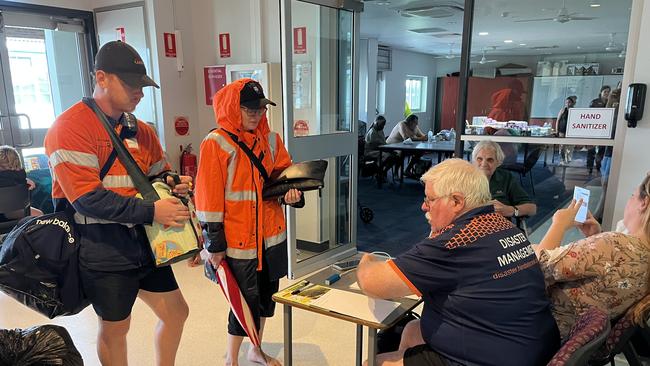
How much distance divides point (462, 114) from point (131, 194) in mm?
2298

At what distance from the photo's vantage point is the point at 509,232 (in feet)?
4.53

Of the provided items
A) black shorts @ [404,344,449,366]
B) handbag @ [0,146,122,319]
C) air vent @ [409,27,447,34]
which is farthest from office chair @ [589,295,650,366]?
air vent @ [409,27,447,34]

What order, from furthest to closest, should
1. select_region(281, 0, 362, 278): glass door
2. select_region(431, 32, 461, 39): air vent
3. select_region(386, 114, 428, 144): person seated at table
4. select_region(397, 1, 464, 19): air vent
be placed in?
1. select_region(431, 32, 461, 39): air vent
2. select_region(386, 114, 428, 144): person seated at table
3. select_region(397, 1, 464, 19): air vent
4. select_region(281, 0, 362, 278): glass door

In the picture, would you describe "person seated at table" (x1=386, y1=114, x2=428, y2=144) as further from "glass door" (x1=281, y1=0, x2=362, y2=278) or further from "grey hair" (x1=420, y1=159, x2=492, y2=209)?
"grey hair" (x1=420, y1=159, x2=492, y2=209)

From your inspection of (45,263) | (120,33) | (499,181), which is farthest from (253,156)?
(120,33)

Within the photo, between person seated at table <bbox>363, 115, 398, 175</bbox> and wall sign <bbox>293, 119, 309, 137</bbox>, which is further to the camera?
person seated at table <bbox>363, 115, 398, 175</bbox>

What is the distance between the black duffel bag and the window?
11573 millimetres

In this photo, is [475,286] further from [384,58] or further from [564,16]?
[384,58]

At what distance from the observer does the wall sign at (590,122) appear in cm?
260

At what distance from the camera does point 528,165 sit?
3.11m

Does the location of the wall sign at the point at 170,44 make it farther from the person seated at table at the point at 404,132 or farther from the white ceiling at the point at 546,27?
the person seated at table at the point at 404,132

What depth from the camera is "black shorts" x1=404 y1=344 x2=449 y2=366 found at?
4.77 feet

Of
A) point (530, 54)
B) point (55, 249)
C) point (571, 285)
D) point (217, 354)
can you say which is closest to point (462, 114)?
point (530, 54)

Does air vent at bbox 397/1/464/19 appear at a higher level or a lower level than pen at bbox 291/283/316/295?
higher
